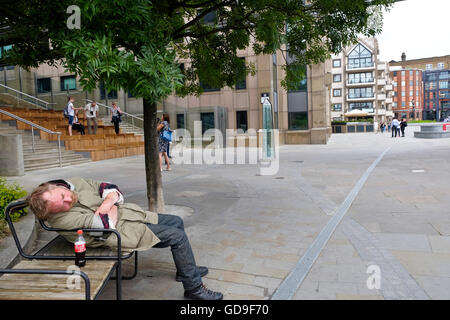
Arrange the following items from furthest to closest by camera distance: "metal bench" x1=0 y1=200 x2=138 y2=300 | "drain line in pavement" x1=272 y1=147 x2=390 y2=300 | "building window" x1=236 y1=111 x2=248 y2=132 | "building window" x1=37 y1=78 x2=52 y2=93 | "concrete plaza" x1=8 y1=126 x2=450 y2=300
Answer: "building window" x1=37 y1=78 x2=52 y2=93 < "building window" x1=236 y1=111 x2=248 y2=132 < "concrete plaza" x1=8 y1=126 x2=450 y2=300 < "drain line in pavement" x1=272 y1=147 x2=390 y2=300 < "metal bench" x1=0 y1=200 x2=138 y2=300

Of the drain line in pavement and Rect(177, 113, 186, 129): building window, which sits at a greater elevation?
Rect(177, 113, 186, 129): building window

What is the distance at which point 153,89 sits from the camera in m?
3.29

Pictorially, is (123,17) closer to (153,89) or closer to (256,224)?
(153,89)

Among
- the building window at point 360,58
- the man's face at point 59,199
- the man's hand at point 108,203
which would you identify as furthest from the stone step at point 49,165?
the building window at point 360,58

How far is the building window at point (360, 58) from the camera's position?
7594 cm

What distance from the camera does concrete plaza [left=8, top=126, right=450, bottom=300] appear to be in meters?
3.39

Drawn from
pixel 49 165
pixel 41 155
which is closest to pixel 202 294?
pixel 49 165

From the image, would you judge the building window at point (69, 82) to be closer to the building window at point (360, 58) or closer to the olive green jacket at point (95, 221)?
the olive green jacket at point (95, 221)

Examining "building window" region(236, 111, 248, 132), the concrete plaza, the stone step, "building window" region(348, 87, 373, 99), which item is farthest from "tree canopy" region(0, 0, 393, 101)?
"building window" region(348, 87, 373, 99)

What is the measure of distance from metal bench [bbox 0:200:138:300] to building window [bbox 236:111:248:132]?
66.9 ft

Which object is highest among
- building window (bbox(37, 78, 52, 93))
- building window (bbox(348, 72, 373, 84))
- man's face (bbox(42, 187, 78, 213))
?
building window (bbox(348, 72, 373, 84))

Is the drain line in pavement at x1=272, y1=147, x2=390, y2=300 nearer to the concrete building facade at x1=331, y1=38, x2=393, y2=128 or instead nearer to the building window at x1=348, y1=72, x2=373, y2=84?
the concrete building facade at x1=331, y1=38, x2=393, y2=128

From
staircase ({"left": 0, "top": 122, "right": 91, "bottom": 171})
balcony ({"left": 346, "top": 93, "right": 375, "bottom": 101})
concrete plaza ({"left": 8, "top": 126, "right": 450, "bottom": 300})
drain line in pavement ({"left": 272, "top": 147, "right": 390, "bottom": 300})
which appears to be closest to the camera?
drain line in pavement ({"left": 272, "top": 147, "right": 390, "bottom": 300})

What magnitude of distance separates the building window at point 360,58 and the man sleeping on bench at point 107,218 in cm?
8092
